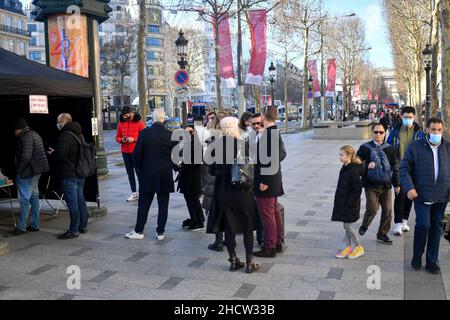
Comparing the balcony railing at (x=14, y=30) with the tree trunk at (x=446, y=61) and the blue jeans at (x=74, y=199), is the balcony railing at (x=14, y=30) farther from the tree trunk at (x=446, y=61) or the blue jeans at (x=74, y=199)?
the tree trunk at (x=446, y=61)

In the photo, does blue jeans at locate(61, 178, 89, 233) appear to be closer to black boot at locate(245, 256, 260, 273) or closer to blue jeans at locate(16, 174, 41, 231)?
blue jeans at locate(16, 174, 41, 231)

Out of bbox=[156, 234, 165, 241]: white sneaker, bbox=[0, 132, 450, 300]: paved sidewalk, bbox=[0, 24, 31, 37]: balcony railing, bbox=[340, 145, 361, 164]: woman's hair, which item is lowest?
bbox=[0, 132, 450, 300]: paved sidewalk

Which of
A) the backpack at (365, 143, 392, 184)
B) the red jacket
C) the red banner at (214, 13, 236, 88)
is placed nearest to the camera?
the backpack at (365, 143, 392, 184)

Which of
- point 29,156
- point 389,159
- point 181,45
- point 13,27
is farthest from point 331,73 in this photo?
point 13,27

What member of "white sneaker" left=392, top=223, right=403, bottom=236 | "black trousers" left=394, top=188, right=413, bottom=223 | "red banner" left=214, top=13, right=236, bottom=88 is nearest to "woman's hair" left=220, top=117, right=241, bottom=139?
"black trousers" left=394, top=188, right=413, bottom=223

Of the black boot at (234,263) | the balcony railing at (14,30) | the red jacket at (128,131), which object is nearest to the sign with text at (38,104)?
the red jacket at (128,131)

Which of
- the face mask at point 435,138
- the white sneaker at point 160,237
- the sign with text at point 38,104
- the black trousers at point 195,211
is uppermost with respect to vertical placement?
the sign with text at point 38,104

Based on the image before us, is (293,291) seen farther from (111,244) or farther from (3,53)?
(3,53)

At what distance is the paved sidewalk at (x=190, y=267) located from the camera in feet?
16.3

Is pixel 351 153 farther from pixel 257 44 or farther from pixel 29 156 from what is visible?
pixel 257 44

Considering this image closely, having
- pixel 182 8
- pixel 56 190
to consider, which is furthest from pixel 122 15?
pixel 56 190

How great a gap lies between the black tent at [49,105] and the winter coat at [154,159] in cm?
158

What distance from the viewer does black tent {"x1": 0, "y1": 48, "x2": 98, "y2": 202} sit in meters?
7.11

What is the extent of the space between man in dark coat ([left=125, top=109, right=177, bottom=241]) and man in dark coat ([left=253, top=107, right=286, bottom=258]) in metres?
1.60
